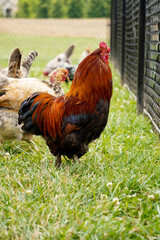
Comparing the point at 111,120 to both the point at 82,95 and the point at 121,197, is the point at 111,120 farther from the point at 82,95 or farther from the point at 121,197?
the point at 121,197

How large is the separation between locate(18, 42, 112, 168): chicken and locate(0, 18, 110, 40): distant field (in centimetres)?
1350

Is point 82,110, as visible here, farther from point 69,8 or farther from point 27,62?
point 69,8

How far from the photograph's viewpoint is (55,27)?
54.9 feet

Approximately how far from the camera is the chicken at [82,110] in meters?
2.73

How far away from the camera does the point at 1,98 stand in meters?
3.46

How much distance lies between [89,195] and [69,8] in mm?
15712

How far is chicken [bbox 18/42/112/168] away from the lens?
273 centimetres

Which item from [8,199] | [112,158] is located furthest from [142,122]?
[8,199]

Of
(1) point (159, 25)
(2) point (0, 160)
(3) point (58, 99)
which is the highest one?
(1) point (159, 25)

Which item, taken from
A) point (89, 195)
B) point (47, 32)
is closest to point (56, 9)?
point (47, 32)

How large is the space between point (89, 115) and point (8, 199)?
95 cm

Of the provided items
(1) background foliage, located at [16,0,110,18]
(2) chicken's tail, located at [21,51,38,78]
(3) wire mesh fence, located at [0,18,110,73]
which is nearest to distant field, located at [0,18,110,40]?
(3) wire mesh fence, located at [0,18,110,73]

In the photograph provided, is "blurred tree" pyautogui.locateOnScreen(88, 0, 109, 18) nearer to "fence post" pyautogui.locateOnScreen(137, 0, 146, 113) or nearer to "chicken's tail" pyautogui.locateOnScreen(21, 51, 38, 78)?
"fence post" pyautogui.locateOnScreen(137, 0, 146, 113)

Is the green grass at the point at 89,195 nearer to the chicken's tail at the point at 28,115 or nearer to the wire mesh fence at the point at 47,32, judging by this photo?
the chicken's tail at the point at 28,115
